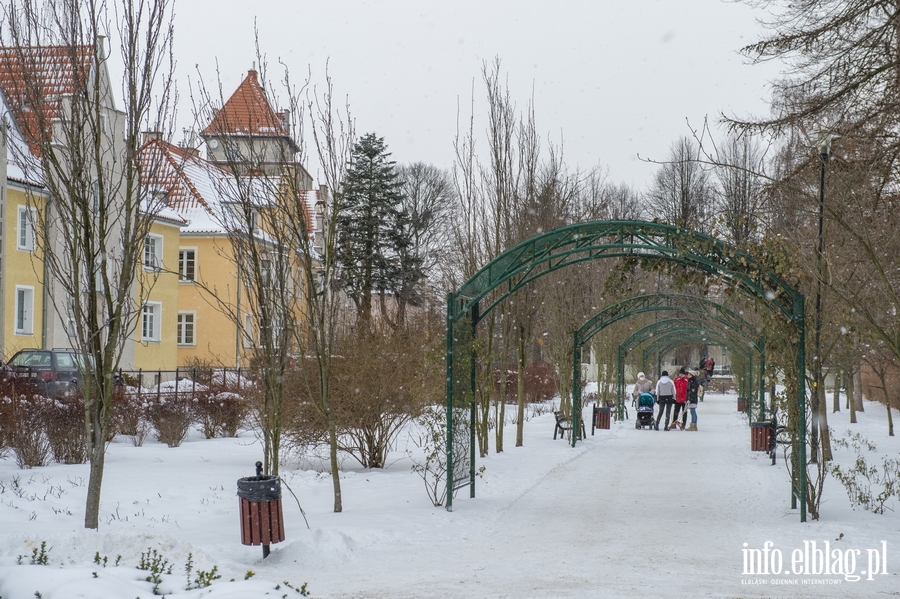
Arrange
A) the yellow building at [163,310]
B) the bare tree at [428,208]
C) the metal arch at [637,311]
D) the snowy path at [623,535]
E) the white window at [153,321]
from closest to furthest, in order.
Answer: the snowy path at [623,535] → the metal arch at [637,311] → the yellow building at [163,310] → the white window at [153,321] → the bare tree at [428,208]

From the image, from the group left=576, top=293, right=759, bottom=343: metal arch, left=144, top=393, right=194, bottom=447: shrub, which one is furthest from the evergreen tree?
left=144, top=393, right=194, bottom=447: shrub

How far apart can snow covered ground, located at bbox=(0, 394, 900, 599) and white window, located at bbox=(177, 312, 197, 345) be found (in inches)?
998

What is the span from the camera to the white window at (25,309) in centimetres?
2822

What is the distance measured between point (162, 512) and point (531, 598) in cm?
528

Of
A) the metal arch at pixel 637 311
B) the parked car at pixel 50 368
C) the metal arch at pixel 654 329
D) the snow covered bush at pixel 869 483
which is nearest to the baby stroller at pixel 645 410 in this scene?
the metal arch at pixel 654 329

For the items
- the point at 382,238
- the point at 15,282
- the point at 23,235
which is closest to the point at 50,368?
the point at 15,282

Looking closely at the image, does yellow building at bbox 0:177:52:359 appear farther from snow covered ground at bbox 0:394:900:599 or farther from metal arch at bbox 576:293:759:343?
metal arch at bbox 576:293:759:343

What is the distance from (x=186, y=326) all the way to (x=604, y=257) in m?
32.2

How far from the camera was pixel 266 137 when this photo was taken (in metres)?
9.85

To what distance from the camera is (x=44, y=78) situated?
27.8ft

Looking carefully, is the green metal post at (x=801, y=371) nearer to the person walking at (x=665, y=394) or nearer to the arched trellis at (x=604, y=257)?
the arched trellis at (x=604, y=257)

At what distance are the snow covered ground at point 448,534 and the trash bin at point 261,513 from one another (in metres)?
0.19

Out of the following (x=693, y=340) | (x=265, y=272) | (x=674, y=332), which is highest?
(x=265, y=272)

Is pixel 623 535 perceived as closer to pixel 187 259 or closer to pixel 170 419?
pixel 170 419
